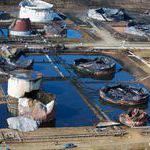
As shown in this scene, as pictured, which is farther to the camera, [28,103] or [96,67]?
[96,67]

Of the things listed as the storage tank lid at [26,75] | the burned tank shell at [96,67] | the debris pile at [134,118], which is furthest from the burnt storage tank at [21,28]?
the debris pile at [134,118]

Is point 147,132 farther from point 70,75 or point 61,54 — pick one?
point 61,54

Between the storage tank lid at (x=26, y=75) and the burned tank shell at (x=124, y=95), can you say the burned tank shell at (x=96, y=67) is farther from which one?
the storage tank lid at (x=26, y=75)

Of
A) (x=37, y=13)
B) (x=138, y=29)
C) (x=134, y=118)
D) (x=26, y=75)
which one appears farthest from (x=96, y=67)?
(x=37, y=13)

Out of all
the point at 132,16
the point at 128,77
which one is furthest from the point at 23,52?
the point at 132,16

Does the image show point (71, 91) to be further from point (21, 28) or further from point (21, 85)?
point (21, 28)

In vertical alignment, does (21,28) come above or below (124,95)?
above

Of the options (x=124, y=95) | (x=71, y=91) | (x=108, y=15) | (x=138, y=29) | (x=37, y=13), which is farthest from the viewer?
(x=108, y=15)
